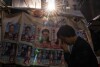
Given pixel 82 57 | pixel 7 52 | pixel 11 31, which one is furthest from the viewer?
pixel 11 31

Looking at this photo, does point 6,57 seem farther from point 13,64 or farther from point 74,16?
point 74,16

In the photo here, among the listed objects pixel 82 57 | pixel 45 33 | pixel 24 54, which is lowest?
pixel 24 54

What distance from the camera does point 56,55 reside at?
743cm

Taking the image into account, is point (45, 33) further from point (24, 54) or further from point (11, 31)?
point (11, 31)

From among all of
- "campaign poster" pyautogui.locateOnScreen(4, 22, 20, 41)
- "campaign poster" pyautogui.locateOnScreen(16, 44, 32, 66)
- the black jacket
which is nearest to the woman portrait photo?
"campaign poster" pyautogui.locateOnScreen(4, 22, 20, 41)

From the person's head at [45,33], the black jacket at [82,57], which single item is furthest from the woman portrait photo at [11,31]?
the black jacket at [82,57]

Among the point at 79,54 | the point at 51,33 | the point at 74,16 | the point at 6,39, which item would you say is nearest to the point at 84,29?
the point at 74,16

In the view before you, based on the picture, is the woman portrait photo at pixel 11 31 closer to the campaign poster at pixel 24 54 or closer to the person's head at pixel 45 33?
the campaign poster at pixel 24 54

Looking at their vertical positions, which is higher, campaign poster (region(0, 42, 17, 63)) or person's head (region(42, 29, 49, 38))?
person's head (region(42, 29, 49, 38))

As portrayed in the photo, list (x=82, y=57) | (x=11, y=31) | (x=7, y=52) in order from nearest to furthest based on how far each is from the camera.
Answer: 1. (x=82, y=57)
2. (x=7, y=52)
3. (x=11, y=31)

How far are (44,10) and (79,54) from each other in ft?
11.0

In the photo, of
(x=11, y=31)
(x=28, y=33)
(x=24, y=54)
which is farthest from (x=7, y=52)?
(x=28, y=33)

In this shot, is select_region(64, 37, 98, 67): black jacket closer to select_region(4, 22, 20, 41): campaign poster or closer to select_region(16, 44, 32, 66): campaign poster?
select_region(16, 44, 32, 66): campaign poster

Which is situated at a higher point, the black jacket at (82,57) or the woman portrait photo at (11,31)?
the woman portrait photo at (11,31)
